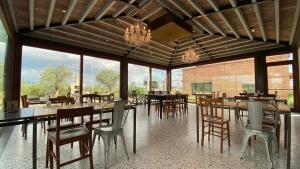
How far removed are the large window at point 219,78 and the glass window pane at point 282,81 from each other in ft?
2.56

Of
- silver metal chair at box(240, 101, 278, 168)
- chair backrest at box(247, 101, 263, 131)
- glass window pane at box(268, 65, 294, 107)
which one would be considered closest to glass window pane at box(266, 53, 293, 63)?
glass window pane at box(268, 65, 294, 107)

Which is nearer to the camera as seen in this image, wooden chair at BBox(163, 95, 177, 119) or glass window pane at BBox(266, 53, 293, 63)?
wooden chair at BBox(163, 95, 177, 119)

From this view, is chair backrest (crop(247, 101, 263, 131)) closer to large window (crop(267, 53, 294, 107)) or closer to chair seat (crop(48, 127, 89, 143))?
chair seat (crop(48, 127, 89, 143))

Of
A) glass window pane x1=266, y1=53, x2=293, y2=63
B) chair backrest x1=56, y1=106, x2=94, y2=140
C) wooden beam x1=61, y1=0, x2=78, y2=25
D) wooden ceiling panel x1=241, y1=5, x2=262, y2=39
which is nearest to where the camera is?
chair backrest x1=56, y1=106, x2=94, y2=140

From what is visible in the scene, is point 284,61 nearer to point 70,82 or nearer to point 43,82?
point 70,82

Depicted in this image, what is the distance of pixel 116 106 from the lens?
2.27 meters

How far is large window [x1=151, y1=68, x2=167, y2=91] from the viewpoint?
11463mm

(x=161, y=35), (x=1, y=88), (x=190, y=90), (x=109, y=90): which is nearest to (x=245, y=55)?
(x=190, y=90)

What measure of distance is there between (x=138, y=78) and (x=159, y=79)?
204cm

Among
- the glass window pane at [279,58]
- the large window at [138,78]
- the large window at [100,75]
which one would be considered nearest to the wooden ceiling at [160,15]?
the glass window pane at [279,58]

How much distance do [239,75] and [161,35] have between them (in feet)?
19.1

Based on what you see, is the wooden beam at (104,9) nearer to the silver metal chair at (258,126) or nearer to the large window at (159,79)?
the silver metal chair at (258,126)

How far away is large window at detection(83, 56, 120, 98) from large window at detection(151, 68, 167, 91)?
315cm

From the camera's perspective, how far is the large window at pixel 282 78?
7.20 meters
